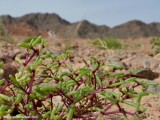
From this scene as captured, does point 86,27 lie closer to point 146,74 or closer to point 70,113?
point 146,74

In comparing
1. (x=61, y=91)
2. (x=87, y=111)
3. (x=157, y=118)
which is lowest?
(x=157, y=118)

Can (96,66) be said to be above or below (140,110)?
above

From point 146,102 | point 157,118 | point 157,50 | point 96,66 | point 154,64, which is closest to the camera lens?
point 96,66

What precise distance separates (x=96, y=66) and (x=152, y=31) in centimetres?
2962

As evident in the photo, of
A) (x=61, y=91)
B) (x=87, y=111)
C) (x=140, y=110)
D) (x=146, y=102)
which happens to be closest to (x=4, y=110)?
(x=61, y=91)

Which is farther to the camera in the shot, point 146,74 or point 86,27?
point 86,27

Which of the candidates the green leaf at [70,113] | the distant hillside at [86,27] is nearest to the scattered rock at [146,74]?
the green leaf at [70,113]

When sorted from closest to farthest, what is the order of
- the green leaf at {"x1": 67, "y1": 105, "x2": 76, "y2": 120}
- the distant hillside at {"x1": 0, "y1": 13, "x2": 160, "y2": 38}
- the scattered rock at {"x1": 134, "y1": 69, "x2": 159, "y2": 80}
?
the green leaf at {"x1": 67, "y1": 105, "x2": 76, "y2": 120}, the scattered rock at {"x1": 134, "y1": 69, "x2": 159, "y2": 80}, the distant hillside at {"x1": 0, "y1": 13, "x2": 160, "y2": 38}

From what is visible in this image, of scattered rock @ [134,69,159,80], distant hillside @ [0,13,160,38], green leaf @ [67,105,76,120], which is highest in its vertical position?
distant hillside @ [0,13,160,38]

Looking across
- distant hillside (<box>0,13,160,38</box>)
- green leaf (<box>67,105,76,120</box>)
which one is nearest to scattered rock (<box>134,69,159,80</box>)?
green leaf (<box>67,105,76,120</box>)

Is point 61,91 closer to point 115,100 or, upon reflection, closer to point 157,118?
point 115,100

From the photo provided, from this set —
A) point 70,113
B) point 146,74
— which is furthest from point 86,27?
point 70,113

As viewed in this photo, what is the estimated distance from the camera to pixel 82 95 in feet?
5.72

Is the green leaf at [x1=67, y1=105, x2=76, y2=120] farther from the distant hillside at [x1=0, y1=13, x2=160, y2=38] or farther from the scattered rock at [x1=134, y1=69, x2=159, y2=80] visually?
the distant hillside at [x1=0, y1=13, x2=160, y2=38]
